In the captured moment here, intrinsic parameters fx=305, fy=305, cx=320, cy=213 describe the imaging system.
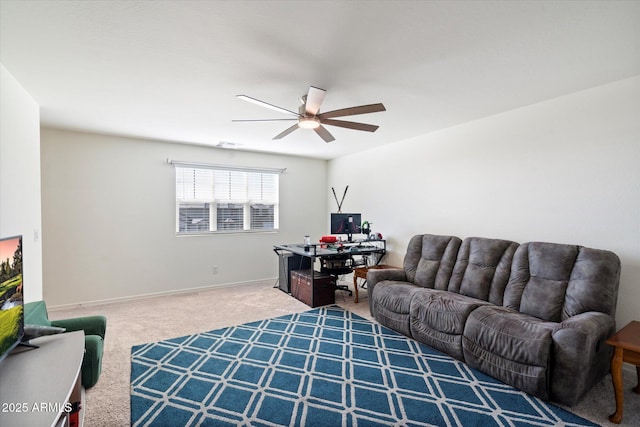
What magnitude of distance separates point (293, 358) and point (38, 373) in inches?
72.7

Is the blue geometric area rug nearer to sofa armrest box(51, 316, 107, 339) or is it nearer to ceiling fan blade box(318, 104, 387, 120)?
sofa armrest box(51, 316, 107, 339)

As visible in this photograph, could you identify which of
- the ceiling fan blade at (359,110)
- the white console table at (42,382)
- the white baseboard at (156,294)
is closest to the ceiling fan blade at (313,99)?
the ceiling fan blade at (359,110)

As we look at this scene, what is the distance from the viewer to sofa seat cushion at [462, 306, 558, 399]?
2.22 meters

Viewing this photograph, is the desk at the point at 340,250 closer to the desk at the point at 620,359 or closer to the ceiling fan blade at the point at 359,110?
the ceiling fan blade at the point at 359,110

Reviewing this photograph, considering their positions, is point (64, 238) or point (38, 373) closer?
point (38, 373)

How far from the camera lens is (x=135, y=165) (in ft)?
15.6

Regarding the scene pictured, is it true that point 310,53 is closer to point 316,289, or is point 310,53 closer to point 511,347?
point 511,347

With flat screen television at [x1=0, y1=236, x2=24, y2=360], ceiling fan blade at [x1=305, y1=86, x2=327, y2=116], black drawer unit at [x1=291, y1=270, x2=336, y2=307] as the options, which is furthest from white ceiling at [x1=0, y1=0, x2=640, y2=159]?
black drawer unit at [x1=291, y1=270, x2=336, y2=307]

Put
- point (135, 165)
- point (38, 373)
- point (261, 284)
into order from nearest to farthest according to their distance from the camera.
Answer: point (38, 373) → point (135, 165) → point (261, 284)

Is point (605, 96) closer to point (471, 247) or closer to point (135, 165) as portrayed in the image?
point (471, 247)

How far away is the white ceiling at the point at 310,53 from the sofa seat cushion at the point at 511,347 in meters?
2.05

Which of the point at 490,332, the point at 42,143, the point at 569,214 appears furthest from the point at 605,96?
the point at 42,143

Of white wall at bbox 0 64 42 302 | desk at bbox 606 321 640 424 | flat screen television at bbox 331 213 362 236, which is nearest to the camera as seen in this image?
desk at bbox 606 321 640 424

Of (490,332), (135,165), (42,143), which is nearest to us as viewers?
(490,332)
